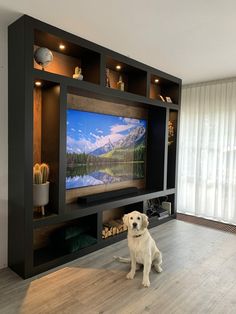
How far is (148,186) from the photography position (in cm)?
419

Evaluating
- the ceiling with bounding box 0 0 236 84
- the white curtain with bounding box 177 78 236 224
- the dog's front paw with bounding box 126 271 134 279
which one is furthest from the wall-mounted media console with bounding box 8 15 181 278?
the dog's front paw with bounding box 126 271 134 279

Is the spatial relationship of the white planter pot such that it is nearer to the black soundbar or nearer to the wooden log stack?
the black soundbar

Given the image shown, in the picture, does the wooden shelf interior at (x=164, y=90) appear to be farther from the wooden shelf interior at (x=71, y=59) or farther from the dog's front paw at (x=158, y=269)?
the dog's front paw at (x=158, y=269)

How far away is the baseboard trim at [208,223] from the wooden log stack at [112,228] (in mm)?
1446

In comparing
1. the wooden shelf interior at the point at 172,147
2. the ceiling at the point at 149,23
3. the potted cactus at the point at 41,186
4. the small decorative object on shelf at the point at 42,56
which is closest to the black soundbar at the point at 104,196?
the potted cactus at the point at 41,186

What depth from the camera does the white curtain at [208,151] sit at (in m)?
4.10

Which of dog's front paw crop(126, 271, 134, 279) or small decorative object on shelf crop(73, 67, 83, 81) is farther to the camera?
small decorative object on shelf crop(73, 67, 83, 81)

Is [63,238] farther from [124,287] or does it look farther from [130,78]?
[130,78]

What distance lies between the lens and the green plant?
2443mm

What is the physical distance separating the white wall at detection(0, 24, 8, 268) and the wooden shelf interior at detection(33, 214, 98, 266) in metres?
0.35

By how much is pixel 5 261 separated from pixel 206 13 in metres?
3.07

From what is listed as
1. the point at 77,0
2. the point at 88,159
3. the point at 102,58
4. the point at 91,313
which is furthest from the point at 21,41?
the point at 91,313

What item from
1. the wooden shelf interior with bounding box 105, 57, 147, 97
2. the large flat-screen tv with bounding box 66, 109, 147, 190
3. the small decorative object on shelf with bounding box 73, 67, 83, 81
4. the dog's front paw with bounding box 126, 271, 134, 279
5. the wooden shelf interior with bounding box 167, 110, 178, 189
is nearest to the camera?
the dog's front paw with bounding box 126, 271, 134, 279

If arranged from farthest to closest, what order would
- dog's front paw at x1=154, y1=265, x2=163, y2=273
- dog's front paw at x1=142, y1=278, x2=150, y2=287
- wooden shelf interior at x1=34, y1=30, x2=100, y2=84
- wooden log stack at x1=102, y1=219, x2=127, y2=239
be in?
wooden log stack at x1=102, y1=219, x2=127, y2=239, wooden shelf interior at x1=34, y1=30, x2=100, y2=84, dog's front paw at x1=154, y1=265, x2=163, y2=273, dog's front paw at x1=142, y1=278, x2=150, y2=287
